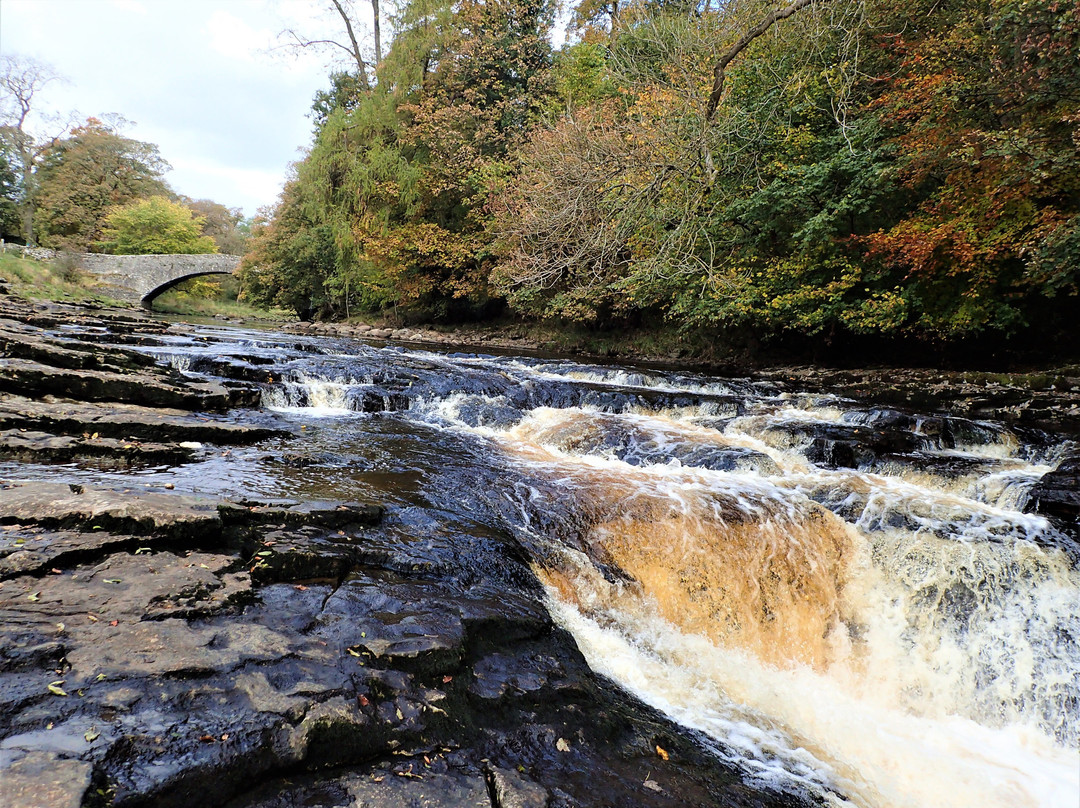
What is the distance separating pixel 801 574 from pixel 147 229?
141ft

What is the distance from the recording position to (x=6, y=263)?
682 inches

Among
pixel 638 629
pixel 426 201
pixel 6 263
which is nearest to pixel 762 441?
pixel 638 629

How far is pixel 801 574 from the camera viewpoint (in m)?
4.11

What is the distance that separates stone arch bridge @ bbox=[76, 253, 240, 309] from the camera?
968 inches

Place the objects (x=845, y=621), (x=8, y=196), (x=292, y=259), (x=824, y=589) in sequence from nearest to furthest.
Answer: (x=845, y=621) < (x=824, y=589) < (x=292, y=259) < (x=8, y=196)

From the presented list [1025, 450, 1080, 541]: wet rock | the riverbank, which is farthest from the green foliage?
[1025, 450, 1080, 541]: wet rock

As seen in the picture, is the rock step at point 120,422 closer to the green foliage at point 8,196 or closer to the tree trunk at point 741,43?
the tree trunk at point 741,43

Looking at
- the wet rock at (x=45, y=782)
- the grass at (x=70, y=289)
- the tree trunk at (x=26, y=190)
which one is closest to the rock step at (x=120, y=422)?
the wet rock at (x=45, y=782)

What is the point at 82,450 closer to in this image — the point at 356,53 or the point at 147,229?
the point at 356,53

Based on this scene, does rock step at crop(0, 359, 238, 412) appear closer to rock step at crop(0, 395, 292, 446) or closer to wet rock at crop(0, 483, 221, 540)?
rock step at crop(0, 395, 292, 446)

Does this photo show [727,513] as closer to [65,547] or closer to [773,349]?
[65,547]

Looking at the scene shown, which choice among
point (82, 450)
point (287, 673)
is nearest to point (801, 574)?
point (287, 673)

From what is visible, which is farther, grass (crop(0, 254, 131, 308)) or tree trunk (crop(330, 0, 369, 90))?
tree trunk (crop(330, 0, 369, 90))

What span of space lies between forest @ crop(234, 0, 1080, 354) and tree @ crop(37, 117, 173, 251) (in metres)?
19.2
